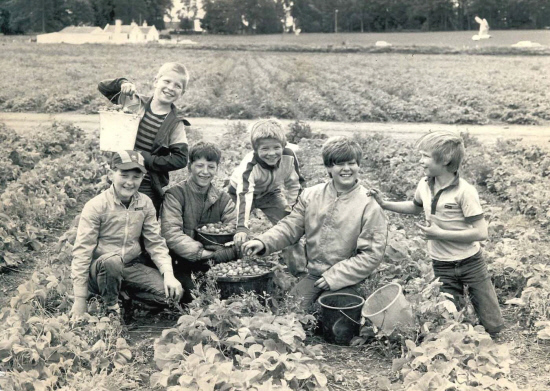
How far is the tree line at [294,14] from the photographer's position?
7.96 metres

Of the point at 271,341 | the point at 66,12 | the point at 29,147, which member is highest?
the point at 66,12

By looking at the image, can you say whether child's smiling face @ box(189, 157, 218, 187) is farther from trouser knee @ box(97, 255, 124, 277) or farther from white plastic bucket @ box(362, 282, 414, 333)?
white plastic bucket @ box(362, 282, 414, 333)

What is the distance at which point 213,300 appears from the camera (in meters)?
3.51

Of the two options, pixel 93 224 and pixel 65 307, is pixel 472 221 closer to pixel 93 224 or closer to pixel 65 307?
pixel 93 224

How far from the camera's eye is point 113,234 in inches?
146

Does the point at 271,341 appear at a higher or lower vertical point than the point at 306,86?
lower

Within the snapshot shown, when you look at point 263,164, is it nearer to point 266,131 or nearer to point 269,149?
point 269,149

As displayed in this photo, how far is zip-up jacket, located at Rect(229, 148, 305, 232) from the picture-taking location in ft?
14.0

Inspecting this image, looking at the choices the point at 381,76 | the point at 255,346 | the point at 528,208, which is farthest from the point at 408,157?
the point at 381,76

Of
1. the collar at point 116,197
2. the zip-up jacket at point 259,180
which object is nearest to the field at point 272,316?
the zip-up jacket at point 259,180

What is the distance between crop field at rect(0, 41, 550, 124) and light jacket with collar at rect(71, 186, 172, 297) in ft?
31.1

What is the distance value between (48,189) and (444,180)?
5095mm

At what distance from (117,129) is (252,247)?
130 cm

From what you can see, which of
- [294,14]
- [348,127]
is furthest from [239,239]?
[294,14]
